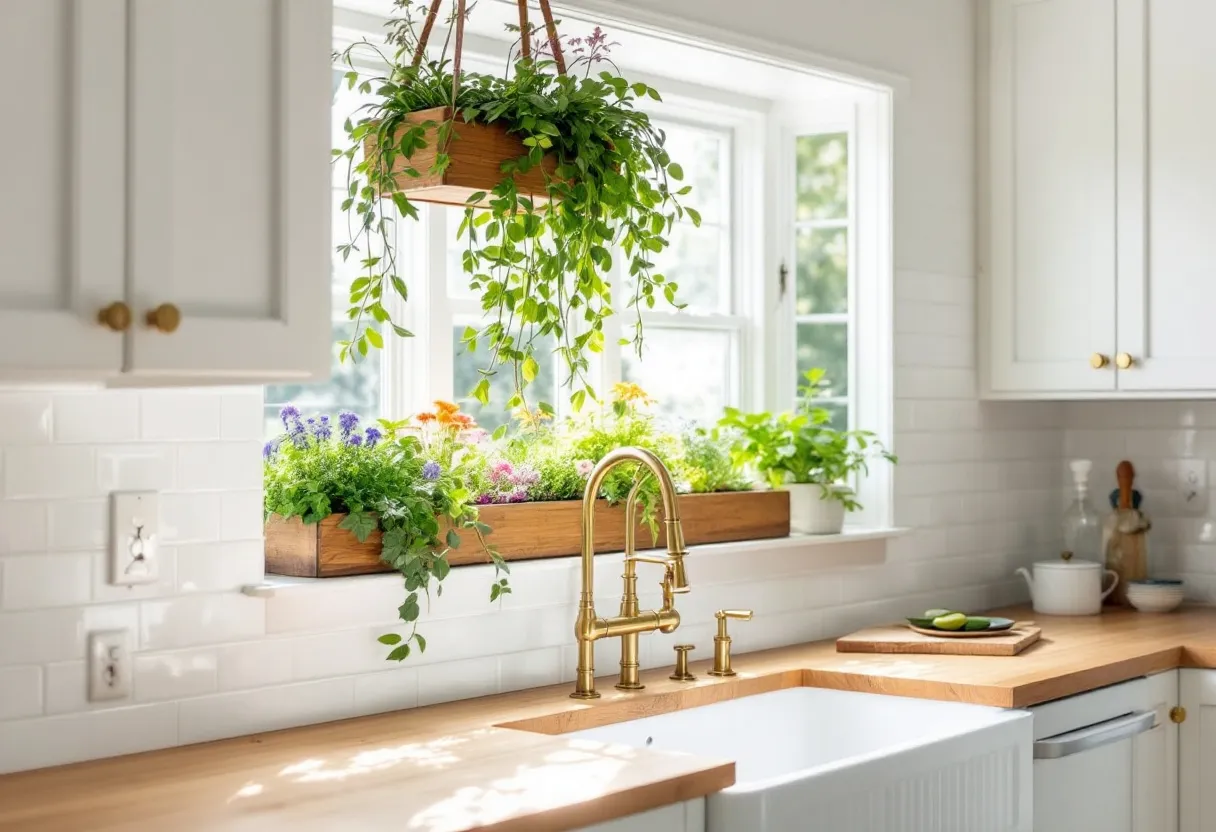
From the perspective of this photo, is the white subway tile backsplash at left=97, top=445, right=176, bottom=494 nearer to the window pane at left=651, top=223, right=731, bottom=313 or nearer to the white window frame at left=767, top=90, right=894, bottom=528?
the window pane at left=651, top=223, right=731, bottom=313

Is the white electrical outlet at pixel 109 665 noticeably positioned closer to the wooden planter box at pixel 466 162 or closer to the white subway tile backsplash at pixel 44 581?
the white subway tile backsplash at pixel 44 581

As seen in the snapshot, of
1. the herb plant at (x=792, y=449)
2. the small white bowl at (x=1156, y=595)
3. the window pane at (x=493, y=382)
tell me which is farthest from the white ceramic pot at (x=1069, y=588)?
the window pane at (x=493, y=382)

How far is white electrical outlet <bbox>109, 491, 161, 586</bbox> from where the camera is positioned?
7.29ft

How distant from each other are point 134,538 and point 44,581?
145 millimetres

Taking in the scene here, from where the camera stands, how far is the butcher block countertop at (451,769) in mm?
1860

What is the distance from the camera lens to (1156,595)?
380 centimetres

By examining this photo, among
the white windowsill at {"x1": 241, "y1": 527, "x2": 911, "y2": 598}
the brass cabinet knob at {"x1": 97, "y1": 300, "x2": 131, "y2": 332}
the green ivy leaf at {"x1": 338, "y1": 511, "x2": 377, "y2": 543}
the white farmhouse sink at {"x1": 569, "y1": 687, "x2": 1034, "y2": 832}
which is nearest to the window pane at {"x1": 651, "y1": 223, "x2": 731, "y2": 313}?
the white windowsill at {"x1": 241, "y1": 527, "x2": 911, "y2": 598}

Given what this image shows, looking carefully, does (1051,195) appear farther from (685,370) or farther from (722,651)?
(722,651)

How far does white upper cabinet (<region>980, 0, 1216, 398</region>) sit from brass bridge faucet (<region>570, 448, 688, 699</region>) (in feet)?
4.88

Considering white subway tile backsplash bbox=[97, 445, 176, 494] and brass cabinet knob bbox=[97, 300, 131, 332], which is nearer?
brass cabinet knob bbox=[97, 300, 131, 332]

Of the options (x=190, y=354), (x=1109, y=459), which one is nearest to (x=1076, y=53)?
(x=1109, y=459)

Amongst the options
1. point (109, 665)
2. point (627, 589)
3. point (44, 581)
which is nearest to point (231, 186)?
point (44, 581)

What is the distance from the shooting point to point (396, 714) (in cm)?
255

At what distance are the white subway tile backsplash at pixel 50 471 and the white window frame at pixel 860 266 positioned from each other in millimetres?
1946
